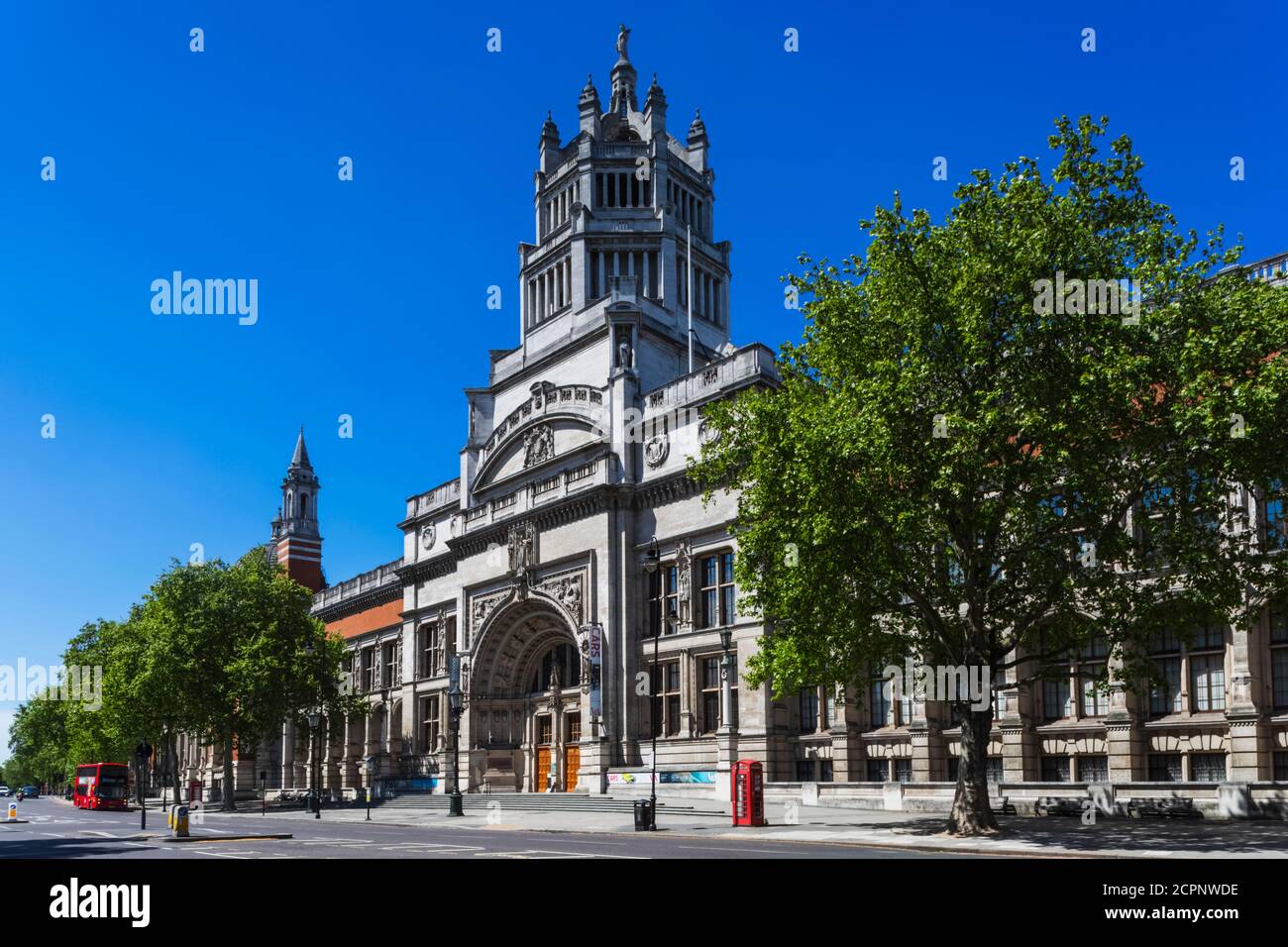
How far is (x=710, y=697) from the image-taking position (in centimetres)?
4841

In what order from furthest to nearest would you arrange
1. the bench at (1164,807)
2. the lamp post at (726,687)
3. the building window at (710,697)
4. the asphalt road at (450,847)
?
1. the building window at (710,697)
2. the lamp post at (726,687)
3. the bench at (1164,807)
4. the asphalt road at (450,847)

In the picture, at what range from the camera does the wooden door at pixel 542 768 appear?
58.2m

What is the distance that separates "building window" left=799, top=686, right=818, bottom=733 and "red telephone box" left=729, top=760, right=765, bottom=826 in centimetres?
1107

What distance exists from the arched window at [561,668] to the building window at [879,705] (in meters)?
17.0

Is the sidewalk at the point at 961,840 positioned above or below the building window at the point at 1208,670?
below

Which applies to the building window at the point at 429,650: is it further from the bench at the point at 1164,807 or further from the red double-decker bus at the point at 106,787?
the bench at the point at 1164,807

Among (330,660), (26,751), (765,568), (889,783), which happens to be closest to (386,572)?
(330,660)

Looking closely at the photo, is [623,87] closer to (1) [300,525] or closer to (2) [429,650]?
(2) [429,650]

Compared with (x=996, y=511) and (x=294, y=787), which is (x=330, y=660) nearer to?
(x=294, y=787)

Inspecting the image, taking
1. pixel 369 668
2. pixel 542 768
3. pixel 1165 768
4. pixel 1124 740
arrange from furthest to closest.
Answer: pixel 369 668, pixel 542 768, pixel 1124 740, pixel 1165 768

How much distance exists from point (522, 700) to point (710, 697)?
47.6ft

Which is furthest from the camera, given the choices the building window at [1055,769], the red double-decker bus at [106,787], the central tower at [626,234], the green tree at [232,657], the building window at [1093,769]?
the red double-decker bus at [106,787]

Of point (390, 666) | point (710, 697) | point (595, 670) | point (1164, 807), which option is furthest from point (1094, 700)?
point (390, 666)

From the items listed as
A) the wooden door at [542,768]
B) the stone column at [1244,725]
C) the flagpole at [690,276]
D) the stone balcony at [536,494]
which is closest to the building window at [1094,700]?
the stone column at [1244,725]
